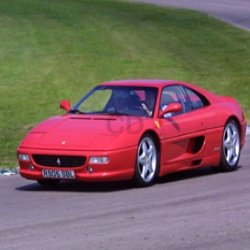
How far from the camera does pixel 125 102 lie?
14.0 m

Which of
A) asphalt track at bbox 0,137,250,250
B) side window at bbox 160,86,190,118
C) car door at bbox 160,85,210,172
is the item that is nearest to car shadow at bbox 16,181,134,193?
asphalt track at bbox 0,137,250,250

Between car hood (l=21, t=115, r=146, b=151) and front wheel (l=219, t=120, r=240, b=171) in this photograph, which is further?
front wheel (l=219, t=120, r=240, b=171)

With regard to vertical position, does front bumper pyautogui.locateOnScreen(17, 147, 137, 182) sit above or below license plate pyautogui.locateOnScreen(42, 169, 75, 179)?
above

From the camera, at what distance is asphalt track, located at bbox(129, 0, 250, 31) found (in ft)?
129

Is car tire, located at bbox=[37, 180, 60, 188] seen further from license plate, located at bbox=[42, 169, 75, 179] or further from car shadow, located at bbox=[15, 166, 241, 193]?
license plate, located at bbox=[42, 169, 75, 179]

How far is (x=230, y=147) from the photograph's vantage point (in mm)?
14773

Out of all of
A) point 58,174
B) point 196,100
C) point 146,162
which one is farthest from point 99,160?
point 196,100

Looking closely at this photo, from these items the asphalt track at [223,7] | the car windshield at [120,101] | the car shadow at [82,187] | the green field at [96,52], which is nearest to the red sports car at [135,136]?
the car windshield at [120,101]

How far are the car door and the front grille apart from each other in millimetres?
1204

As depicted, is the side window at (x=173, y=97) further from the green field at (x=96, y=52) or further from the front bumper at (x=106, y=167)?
the green field at (x=96, y=52)

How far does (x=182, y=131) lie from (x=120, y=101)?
0.88m

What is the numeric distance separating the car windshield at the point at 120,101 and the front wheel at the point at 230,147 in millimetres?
1305

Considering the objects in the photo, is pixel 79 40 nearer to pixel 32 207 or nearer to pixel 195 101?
pixel 195 101

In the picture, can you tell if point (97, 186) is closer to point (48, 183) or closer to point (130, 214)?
point (48, 183)
